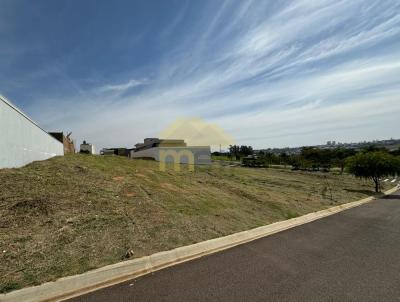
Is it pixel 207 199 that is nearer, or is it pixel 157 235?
pixel 157 235

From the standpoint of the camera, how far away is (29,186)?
7965mm

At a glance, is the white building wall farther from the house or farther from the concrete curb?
the house

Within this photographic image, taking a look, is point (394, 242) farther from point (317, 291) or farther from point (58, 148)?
point (58, 148)

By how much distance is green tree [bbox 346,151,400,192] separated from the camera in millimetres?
32656

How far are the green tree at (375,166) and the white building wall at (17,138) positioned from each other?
33.4 metres

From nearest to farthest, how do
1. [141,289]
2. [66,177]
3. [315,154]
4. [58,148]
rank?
[141,289], [66,177], [58,148], [315,154]

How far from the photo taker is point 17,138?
33.7 ft

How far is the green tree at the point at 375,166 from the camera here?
107 feet

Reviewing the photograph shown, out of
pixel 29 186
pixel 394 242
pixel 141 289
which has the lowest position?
pixel 394 242

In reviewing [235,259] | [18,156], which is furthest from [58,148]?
[235,259]

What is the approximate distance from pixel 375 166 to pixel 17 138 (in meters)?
34.9

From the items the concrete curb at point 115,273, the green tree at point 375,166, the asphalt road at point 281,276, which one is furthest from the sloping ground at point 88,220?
the green tree at point 375,166

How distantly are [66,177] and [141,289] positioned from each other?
258 inches

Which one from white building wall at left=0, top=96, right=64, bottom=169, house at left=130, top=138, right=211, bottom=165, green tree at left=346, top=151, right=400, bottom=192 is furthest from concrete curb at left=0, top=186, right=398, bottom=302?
house at left=130, top=138, right=211, bottom=165
